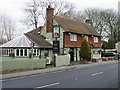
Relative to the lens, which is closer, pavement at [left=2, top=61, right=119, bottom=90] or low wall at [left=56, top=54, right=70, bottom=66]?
pavement at [left=2, top=61, right=119, bottom=90]

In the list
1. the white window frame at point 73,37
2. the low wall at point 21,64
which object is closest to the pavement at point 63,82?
the low wall at point 21,64

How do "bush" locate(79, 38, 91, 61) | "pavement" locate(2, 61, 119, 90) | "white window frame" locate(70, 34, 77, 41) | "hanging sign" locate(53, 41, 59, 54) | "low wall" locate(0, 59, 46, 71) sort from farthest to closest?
"white window frame" locate(70, 34, 77, 41) → "bush" locate(79, 38, 91, 61) → "hanging sign" locate(53, 41, 59, 54) → "low wall" locate(0, 59, 46, 71) → "pavement" locate(2, 61, 119, 90)

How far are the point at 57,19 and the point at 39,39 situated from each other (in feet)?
16.3

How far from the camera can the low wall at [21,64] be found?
22706 mm

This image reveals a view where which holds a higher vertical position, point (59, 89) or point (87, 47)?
point (87, 47)

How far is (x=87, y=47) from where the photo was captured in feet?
114

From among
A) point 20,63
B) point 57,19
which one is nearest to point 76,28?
point 57,19

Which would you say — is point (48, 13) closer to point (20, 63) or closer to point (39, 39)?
point (39, 39)

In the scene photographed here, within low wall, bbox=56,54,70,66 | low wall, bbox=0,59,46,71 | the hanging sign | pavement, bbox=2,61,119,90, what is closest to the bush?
low wall, bbox=56,54,70,66

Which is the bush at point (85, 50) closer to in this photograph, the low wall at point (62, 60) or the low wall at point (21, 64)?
the low wall at point (62, 60)

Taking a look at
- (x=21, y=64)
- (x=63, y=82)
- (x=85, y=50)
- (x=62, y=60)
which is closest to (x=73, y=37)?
(x=85, y=50)

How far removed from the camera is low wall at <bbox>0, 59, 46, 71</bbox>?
74.5ft

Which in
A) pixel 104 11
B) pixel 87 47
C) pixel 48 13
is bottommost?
pixel 87 47

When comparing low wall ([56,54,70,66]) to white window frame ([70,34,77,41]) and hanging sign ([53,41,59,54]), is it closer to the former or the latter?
hanging sign ([53,41,59,54])
